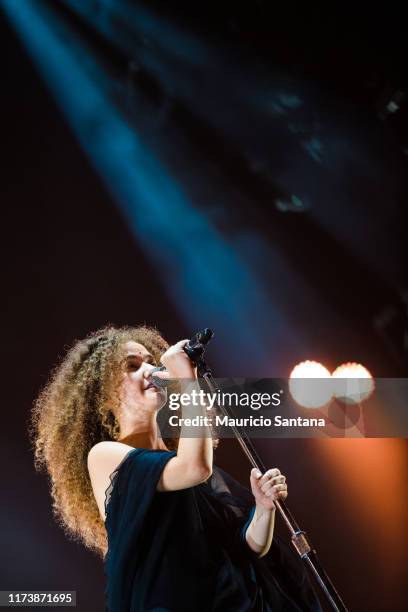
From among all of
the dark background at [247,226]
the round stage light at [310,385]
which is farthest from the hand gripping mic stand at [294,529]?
the round stage light at [310,385]

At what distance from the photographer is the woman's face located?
6.34 feet

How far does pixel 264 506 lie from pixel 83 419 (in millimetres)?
606

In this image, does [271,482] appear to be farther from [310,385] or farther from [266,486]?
[310,385]

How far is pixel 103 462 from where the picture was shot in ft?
5.64

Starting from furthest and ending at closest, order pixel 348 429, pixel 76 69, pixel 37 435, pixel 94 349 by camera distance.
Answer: pixel 76 69 → pixel 348 429 → pixel 37 435 → pixel 94 349

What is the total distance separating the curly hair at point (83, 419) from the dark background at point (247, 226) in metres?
0.47

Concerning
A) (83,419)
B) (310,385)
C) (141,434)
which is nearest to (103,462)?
(141,434)

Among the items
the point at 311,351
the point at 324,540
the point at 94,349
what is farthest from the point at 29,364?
the point at 324,540

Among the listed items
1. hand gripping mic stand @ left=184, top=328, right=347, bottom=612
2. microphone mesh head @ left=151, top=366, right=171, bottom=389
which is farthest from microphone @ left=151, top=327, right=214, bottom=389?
microphone mesh head @ left=151, top=366, right=171, bottom=389

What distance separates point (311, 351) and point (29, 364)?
1157mm

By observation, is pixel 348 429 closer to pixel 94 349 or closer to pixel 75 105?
pixel 94 349

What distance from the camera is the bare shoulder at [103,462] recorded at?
66.8 inches

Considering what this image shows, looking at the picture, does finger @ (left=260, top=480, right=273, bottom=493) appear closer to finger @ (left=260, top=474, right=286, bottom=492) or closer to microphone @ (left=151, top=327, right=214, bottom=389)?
finger @ (left=260, top=474, right=286, bottom=492)

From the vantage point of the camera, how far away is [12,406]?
8.38 feet
